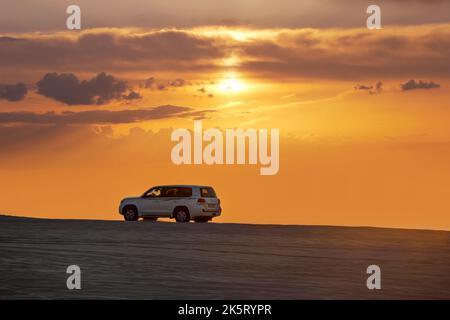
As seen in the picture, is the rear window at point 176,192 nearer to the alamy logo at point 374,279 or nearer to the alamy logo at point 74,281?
the alamy logo at point 374,279

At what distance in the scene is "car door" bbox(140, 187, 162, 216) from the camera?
48.2 meters

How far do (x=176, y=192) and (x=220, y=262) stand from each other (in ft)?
69.5

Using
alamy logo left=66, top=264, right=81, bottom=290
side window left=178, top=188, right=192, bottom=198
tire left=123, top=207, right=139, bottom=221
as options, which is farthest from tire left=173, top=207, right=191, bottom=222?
alamy logo left=66, top=264, right=81, bottom=290

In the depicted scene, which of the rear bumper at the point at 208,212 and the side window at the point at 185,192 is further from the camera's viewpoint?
the side window at the point at 185,192

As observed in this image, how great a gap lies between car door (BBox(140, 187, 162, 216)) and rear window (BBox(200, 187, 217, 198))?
2.09m

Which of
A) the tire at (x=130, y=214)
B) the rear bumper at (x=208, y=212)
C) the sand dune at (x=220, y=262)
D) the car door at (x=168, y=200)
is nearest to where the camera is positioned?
the sand dune at (x=220, y=262)

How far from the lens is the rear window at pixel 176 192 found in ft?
156

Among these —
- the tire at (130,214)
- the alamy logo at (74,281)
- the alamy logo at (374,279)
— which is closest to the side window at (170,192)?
the tire at (130,214)

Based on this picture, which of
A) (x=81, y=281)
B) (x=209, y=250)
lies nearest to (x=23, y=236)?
(x=209, y=250)

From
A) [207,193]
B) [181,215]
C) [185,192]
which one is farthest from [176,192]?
[207,193]

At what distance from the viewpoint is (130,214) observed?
49.0 metres

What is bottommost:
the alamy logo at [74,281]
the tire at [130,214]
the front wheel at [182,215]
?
the alamy logo at [74,281]

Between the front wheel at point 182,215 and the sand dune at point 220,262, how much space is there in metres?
5.30
